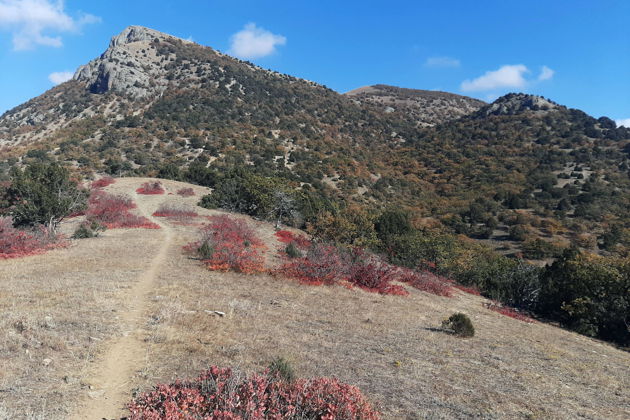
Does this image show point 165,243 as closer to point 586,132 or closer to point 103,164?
point 103,164

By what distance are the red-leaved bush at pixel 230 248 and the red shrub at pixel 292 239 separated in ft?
8.44

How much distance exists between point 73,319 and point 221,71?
10353 centimetres

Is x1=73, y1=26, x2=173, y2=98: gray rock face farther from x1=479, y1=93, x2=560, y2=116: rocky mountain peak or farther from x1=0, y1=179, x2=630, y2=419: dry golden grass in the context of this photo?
x1=479, y1=93, x2=560, y2=116: rocky mountain peak

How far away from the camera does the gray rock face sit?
91.3 m

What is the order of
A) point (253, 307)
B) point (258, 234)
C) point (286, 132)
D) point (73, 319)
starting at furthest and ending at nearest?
point (286, 132) < point (258, 234) < point (253, 307) < point (73, 319)

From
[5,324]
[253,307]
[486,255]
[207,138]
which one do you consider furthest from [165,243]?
[207,138]

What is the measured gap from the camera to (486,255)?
123 feet

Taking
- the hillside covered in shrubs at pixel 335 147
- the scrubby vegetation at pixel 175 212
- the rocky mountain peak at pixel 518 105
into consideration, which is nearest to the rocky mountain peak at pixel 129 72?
the hillside covered in shrubs at pixel 335 147

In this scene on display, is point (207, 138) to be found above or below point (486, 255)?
above

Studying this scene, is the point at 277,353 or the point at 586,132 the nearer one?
the point at 277,353

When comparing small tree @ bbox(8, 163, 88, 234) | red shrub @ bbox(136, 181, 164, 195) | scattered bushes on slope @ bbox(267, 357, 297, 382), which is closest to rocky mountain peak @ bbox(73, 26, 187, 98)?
red shrub @ bbox(136, 181, 164, 195)

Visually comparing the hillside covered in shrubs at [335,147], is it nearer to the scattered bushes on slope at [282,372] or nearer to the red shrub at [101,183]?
the red shrub at [101,183]

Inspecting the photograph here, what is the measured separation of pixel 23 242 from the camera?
59.7 feet

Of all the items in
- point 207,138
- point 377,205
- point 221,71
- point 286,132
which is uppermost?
point 221,71
